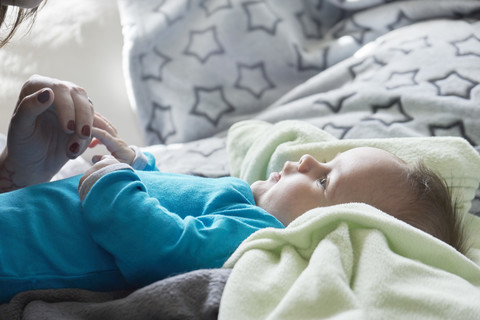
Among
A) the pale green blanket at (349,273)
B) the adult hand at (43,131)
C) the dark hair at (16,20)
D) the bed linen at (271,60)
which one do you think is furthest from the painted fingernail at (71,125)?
the bed linen at (271,60)

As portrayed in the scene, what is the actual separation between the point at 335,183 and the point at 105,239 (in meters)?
0.43

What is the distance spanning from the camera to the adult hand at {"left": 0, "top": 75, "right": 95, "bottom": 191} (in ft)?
3.26

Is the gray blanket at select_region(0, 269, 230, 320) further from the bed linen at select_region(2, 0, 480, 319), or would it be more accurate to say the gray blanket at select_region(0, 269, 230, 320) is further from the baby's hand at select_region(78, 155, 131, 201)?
the bed linen at select_region(2, 0, 480, 319)

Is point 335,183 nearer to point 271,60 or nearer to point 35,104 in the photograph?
point 35,104

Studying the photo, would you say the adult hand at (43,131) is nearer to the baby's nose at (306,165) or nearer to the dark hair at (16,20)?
the dark hair at (16,20)

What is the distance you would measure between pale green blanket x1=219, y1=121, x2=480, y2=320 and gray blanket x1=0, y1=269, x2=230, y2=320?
3 cm

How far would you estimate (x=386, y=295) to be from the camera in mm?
750

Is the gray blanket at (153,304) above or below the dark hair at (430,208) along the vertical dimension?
above

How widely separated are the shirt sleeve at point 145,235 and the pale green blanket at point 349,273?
0.18 feet

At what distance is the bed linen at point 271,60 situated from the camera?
1532 mm

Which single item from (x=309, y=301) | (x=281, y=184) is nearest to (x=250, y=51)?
(x=281, y=184)

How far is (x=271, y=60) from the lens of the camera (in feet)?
5.84

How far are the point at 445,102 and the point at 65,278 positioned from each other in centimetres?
95

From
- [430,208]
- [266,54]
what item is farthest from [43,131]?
[266,54]
